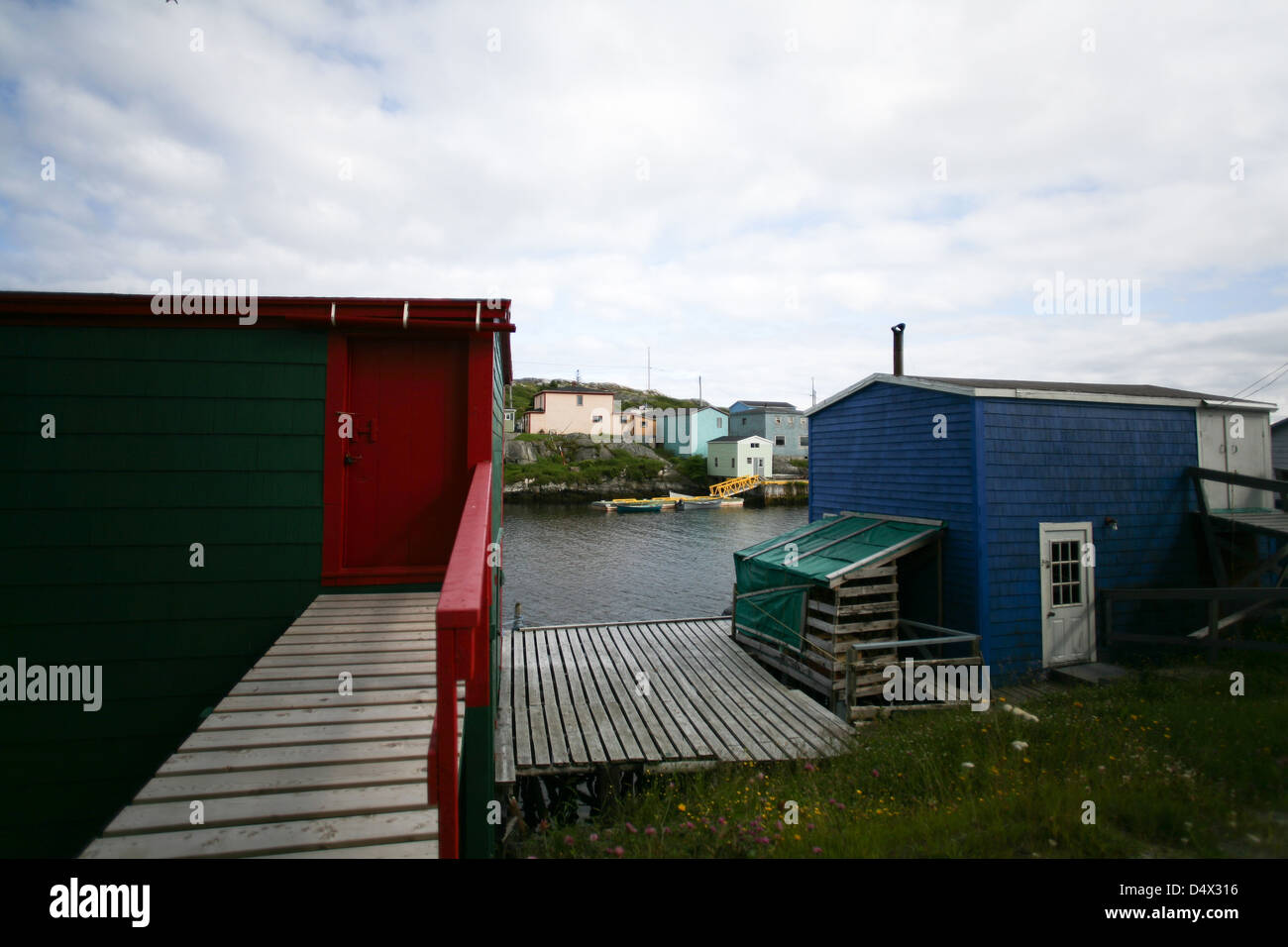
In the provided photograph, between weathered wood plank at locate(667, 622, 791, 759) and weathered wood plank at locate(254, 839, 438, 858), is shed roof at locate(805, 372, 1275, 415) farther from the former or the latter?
weathered wood plank at locate(254, 839, 438, 858)

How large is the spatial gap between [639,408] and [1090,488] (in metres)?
77.3

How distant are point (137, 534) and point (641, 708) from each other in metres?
6.22

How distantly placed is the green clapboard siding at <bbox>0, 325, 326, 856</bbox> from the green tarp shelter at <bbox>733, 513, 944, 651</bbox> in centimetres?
795

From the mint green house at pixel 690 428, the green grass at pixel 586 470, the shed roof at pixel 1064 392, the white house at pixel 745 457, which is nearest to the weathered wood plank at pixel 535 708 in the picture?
the shed roof at pixel 1064 392

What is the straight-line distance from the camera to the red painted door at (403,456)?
588cm

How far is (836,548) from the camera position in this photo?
1198cm

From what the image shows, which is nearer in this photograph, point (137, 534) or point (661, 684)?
point (137, 534)

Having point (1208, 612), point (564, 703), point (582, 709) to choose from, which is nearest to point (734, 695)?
point (582, 709)

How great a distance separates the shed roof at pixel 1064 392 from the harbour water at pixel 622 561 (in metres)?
10.2

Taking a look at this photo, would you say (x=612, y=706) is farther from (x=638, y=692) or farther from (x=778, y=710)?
(x=778, y=710)

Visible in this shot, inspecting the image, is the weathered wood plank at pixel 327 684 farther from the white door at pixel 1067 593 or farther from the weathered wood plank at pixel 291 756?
the white door at pixel 1067 593

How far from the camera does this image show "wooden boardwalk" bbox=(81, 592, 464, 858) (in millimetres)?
2570

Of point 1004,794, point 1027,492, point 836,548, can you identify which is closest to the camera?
point 1004,794
